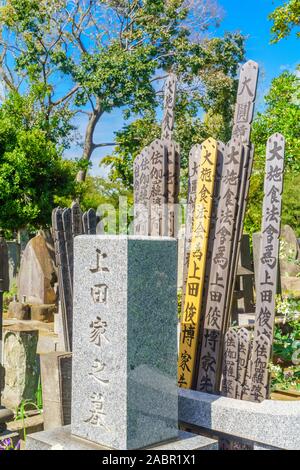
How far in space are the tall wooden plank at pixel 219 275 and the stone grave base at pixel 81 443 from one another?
0.82 meters

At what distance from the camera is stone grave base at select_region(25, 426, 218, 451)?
351cm

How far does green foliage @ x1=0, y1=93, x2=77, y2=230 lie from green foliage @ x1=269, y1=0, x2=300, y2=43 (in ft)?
21.4

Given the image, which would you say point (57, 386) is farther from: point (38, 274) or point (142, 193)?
point (38, 274)

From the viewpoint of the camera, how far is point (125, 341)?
336cm

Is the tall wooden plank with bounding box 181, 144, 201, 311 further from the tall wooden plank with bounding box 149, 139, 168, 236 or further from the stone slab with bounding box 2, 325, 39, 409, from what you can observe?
the stone slab with bounding box 2, 325, 39, 409

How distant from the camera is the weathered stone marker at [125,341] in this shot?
11.1 feet

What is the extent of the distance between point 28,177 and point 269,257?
11.6 metres

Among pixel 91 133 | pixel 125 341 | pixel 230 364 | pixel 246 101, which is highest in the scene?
pixel 91 133

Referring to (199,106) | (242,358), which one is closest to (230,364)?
(242,358)

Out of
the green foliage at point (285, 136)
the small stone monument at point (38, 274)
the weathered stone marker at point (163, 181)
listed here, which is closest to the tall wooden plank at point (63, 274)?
the weathered stone marker at point (163, 181)

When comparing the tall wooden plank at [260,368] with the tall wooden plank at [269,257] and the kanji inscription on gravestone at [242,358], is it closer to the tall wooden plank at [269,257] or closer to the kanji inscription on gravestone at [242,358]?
the tall wooden plank at [269,257]

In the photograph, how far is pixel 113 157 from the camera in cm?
2186

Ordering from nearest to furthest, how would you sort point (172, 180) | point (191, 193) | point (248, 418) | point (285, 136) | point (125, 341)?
point (125, 341) < point (248, 418) < point (191, 193) < point (172, 180) < point (285, 136)
